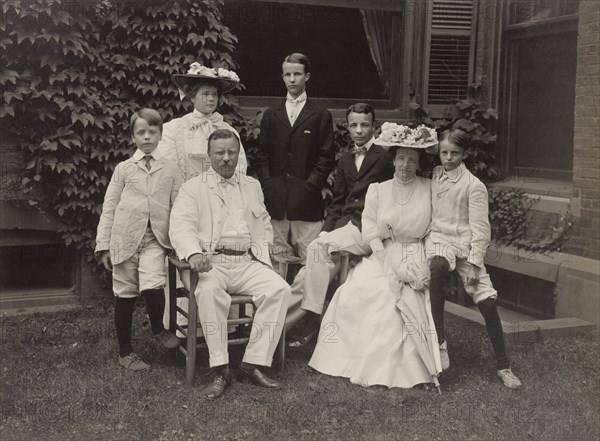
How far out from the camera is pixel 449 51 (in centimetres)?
770

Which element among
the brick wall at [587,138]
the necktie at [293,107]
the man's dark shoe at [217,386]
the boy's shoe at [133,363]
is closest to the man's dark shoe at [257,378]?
the man's dark shoe at [217,386]

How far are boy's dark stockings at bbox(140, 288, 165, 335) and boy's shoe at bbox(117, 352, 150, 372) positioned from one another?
23cm

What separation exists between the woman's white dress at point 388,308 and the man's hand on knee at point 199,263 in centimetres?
103

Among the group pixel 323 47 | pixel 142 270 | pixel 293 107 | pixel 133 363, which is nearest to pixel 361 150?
pixel 293 107

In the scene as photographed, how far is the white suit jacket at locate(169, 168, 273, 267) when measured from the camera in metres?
4.78

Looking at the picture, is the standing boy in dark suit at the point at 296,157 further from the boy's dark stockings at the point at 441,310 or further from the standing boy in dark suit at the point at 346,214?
the boy's dark stockings at the point at 441,310

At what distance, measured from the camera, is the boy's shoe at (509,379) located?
15.3ft

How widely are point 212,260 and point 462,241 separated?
5.40 ft

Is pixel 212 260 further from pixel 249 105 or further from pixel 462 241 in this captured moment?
pixel 249 105

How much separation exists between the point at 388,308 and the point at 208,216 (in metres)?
1.34

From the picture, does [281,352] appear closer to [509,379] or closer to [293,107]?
[509,379]

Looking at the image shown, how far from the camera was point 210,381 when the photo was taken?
15.7 feet

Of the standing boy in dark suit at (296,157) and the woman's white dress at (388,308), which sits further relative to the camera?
the standing boy in dark suit at (296,157)

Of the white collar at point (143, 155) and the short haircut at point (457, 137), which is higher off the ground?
the short haircut at point (457, 137)
